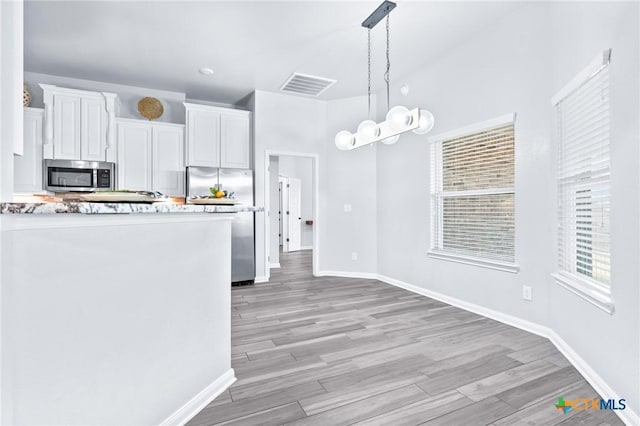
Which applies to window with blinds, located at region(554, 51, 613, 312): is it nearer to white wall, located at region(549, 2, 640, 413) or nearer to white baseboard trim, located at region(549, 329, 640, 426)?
white wall, located at region(549, 2, 640, 413)

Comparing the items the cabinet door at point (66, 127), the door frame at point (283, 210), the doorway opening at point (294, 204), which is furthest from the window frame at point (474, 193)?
the door frame at point (283, 210)

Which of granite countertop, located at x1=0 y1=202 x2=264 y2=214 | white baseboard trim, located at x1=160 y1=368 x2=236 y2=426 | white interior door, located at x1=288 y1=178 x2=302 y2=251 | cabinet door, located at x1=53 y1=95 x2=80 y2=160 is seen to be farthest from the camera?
white interior door, located at x1=288 y1=178 x2=302 y2=251

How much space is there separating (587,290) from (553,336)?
2.36 feet

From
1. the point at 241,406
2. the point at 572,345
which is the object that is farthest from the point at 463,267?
the point at 241,406

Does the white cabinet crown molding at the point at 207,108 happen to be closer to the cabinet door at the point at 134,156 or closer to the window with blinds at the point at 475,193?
the cabinet door at the point at 134,156

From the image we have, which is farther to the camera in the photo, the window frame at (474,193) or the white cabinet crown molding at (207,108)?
the white cabinet crown molding at (207,108)

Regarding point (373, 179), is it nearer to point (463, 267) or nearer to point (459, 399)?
point (463, 267)

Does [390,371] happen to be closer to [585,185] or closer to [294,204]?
[585,185]

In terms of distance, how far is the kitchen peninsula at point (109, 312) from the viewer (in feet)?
3.33

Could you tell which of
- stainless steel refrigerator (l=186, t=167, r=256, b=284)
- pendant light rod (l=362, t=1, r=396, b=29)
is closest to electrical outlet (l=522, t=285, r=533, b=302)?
pendant light rod (l=362, t=1, r=396, b=29)

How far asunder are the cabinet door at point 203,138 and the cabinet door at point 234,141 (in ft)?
0.24

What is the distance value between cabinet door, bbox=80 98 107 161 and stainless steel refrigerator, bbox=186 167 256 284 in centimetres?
115

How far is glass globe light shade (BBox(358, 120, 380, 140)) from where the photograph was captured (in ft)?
9.16

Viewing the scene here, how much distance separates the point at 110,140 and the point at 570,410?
5.00 meters
